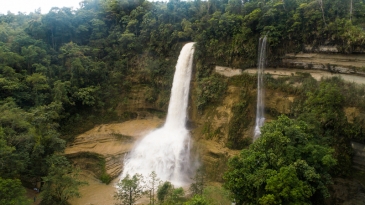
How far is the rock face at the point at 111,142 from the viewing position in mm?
23109

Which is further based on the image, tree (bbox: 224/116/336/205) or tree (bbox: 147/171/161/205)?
tree (bbox: 147/171/161/205)

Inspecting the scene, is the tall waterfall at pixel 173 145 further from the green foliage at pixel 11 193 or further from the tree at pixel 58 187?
the green foliage at pixel 11 193

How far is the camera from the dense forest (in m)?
16.1

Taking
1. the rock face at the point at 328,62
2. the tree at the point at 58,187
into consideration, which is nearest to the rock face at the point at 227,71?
the rock face at the point at 328,62

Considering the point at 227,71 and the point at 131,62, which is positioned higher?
the point at 131,62

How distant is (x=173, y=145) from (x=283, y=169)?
12.6 meters

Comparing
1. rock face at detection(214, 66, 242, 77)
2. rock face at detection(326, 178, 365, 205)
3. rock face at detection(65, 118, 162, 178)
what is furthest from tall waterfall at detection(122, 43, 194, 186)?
rock face at detection(326, 178, 365, 205)

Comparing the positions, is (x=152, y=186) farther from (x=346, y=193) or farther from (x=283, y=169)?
(x=346, y=193)

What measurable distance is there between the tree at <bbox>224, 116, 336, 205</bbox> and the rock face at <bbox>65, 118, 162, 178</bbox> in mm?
12625

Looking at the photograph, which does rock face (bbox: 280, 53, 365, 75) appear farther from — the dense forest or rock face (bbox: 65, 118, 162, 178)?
rock face (bbox: 65, 118, 162, 178)

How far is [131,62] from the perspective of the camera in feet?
100

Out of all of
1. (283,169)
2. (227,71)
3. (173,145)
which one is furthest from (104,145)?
(283,169)

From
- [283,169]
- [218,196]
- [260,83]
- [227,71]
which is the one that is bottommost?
[218,196]

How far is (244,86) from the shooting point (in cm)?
2256
